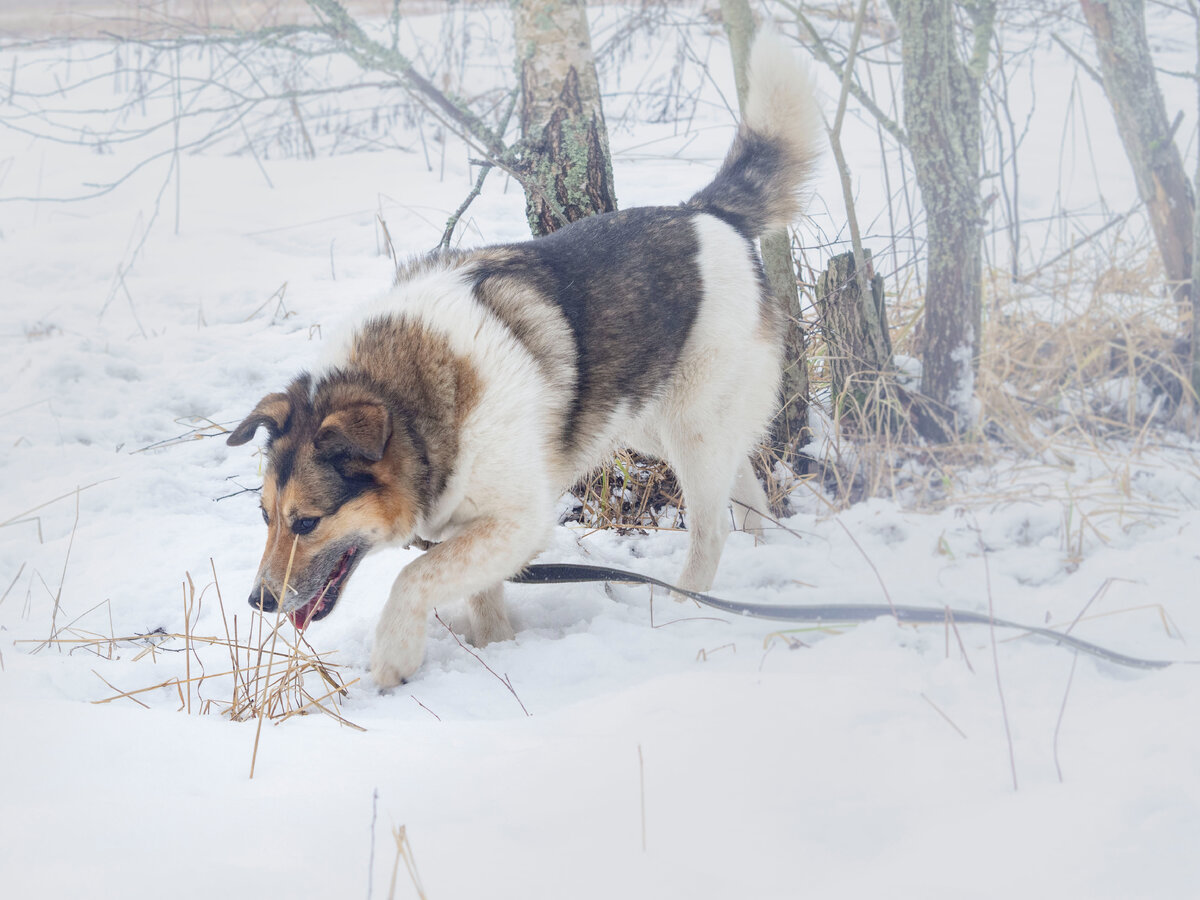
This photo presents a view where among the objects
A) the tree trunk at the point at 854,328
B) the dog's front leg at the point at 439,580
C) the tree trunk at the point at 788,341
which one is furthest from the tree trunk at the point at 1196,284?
the dog's front leg at the point at 439,580

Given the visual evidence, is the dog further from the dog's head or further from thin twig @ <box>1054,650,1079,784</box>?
thin twig @ <box>1054,650,1079,784</box>

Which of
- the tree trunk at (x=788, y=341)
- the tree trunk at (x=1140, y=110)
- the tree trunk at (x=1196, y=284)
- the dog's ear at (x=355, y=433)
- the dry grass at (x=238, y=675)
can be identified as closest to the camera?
the dry grass at (x=238, y=675)

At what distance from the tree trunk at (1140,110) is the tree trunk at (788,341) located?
1342 mm

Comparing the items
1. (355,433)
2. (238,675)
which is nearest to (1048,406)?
(355,433)

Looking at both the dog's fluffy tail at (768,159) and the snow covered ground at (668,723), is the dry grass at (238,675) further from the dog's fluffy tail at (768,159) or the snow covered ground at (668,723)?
the dog's fluffy tail at (768,159)

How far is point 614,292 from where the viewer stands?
293 centimetres

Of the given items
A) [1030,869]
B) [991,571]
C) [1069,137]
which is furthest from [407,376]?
[1069,137]

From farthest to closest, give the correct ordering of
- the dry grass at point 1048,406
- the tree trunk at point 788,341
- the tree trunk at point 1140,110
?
the tree trunk at point 788,341 < the tree trunk at point 1140,110 < the dry grass at point 1048,406

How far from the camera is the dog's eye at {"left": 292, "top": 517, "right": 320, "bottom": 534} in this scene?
2.46m

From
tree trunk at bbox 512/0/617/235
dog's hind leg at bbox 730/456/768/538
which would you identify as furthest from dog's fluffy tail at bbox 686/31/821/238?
dog's hind leg at bbox 730/456/768/538

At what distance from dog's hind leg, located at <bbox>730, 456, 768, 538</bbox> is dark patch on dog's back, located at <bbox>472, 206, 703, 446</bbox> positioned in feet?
2.30

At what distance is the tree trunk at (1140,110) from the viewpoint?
302 centimetres

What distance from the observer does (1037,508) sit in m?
2.41

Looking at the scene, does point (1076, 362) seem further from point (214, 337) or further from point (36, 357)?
point (36, 357)
